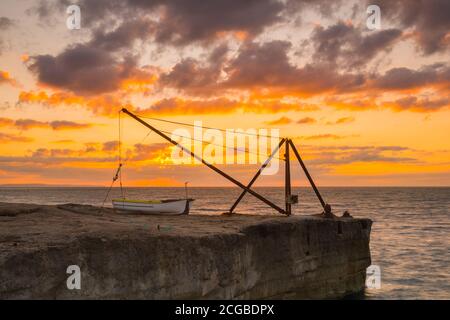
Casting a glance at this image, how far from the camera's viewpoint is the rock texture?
1055 cm

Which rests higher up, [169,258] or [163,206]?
[163,206]

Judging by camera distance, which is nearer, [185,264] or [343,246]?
[185,264]

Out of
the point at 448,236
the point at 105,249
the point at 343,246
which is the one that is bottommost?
the point at 448,236

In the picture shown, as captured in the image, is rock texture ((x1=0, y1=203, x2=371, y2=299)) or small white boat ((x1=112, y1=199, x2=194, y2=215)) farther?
small white boat ((x1=112, y1=199, x2=194, y2=215))

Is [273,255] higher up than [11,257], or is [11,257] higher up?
[11,257]

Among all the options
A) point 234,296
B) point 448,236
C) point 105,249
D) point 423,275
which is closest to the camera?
point 105,249

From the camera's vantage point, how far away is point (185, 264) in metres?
12.8

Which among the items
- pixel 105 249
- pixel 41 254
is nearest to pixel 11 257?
pixel 41 254

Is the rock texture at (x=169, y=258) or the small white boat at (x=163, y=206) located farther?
the small white boat at (x=163, y=206)

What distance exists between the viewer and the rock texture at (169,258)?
1055 centimetres

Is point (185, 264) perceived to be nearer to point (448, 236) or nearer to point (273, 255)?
point (273, 255)

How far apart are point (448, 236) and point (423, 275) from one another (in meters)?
24.3

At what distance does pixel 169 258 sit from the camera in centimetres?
1254

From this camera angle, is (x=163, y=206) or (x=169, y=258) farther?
(x=163, y=206)
